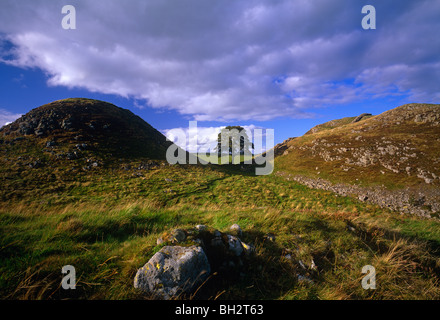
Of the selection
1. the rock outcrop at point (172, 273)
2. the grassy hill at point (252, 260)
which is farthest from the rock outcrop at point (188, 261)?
the grassy hill at point (252, 260)

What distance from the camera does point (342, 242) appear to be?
5711 mm

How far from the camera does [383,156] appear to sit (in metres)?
30.7

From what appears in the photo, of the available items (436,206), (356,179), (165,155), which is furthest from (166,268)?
(165,155)

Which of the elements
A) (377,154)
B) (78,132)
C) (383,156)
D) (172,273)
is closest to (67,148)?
(78,132)

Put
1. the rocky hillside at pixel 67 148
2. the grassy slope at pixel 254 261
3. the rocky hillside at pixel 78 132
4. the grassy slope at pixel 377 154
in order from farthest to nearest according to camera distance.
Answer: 1. the rocky hillside at pixel 78 132
2. the grassy slope at pixel 377 154
3. the rocky hillside at pixel 67 148
4. the grassy slope at pixel 254 261

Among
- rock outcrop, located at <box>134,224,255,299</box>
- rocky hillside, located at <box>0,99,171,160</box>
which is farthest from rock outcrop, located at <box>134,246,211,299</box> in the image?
rocky hillside, located at <box>0,99,171,160</box>

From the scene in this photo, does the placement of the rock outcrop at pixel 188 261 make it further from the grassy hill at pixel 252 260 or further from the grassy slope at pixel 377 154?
the grassy slope at pixel 377 154

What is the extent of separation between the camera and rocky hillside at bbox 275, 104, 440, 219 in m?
23.6

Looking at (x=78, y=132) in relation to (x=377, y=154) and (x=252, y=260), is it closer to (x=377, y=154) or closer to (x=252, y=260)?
(x=252, y=260)

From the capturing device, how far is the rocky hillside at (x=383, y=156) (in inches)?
930

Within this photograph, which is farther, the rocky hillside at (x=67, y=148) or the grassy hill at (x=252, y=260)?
the rocky hillside at (x=67, y=148)

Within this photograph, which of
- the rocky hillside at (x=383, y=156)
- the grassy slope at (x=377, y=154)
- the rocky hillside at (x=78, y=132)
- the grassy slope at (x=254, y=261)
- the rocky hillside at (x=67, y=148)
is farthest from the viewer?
the rocky hillside at (x=78, y=132)

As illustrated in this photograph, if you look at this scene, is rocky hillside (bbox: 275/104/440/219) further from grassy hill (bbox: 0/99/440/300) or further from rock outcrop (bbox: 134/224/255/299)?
rock outcrop (bbox: 134/224/255/299)

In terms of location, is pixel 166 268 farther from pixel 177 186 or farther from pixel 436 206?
pixel 436 206
